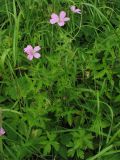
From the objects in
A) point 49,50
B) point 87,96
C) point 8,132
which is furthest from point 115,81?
point 8,132

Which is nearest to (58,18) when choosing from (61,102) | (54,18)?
(54,18)

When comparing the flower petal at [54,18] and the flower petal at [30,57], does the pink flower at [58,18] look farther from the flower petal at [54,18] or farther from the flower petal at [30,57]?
the flower petal at [30,57]

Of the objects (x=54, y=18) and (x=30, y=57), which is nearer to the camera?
(x=30, y=57)

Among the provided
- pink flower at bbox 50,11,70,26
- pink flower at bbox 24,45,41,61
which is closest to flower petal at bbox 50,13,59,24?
pink flower at bbox 50,11,70,26

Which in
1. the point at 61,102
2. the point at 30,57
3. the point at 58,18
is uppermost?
the point at 58,18

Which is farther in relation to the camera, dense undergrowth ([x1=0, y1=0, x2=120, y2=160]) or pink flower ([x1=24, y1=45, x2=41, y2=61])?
pink flower ([x1=24, y1=45, x2=41, y2=61])

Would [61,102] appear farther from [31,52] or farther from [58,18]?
[58,18]

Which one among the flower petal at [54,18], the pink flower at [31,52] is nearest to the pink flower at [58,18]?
the flower petal at [54,18]

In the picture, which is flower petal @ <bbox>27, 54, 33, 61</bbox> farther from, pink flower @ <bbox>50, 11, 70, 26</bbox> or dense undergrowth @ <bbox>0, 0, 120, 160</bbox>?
pink flower @ <bbox>50, 11, 70, 26</bbox>
